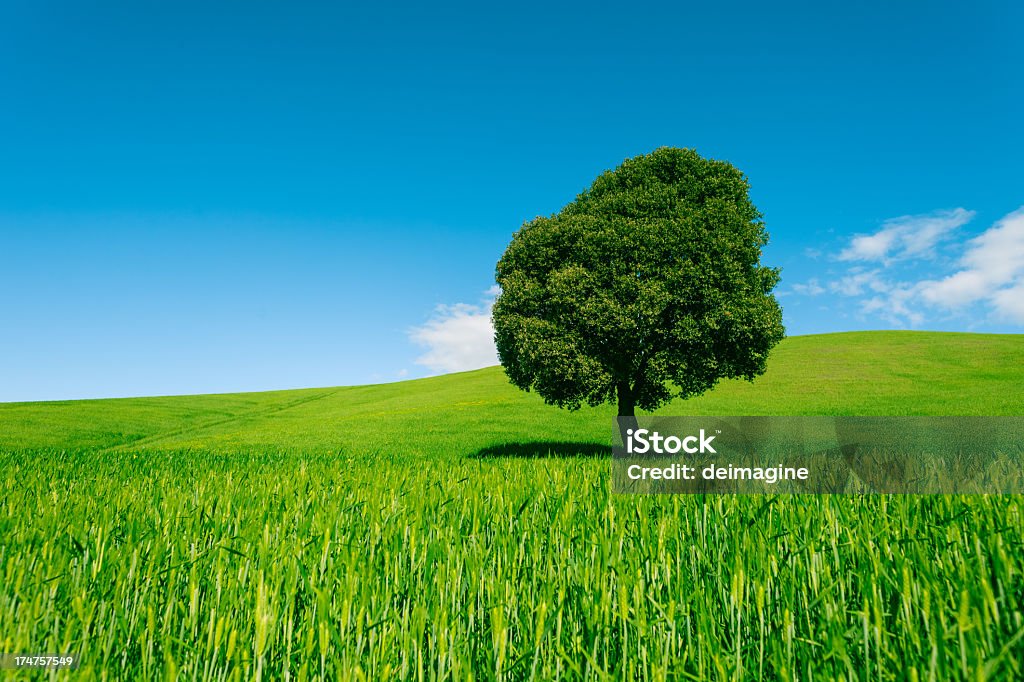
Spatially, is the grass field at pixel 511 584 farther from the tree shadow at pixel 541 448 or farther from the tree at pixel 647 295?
the tree shadow at pixel 541 448

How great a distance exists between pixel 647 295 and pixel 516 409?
2246cm

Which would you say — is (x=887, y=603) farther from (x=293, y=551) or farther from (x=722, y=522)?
(x=293, y=551)

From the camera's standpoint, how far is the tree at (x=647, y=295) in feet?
59.5

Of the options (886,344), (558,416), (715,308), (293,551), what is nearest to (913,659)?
(293,551)

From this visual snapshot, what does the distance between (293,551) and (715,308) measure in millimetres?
16922

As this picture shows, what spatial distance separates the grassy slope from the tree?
7852 mm

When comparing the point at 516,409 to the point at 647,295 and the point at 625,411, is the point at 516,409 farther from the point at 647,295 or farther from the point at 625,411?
the point at 647,295

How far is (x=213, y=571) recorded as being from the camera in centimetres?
359

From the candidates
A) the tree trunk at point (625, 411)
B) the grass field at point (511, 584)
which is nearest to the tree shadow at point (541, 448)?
the tree trunk at point (625, 411)

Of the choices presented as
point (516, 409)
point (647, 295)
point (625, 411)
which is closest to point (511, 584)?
point (647, 295)

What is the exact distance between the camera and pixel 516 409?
3888cm

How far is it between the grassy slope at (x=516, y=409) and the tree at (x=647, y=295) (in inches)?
309

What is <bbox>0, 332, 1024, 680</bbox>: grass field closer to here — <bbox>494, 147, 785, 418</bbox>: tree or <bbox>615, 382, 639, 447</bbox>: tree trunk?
<bbox>494, 147, 785, 418</bbox>: tree

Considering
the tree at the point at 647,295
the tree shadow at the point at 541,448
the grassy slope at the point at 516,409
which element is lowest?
the tree shadow at the point at 541,448
